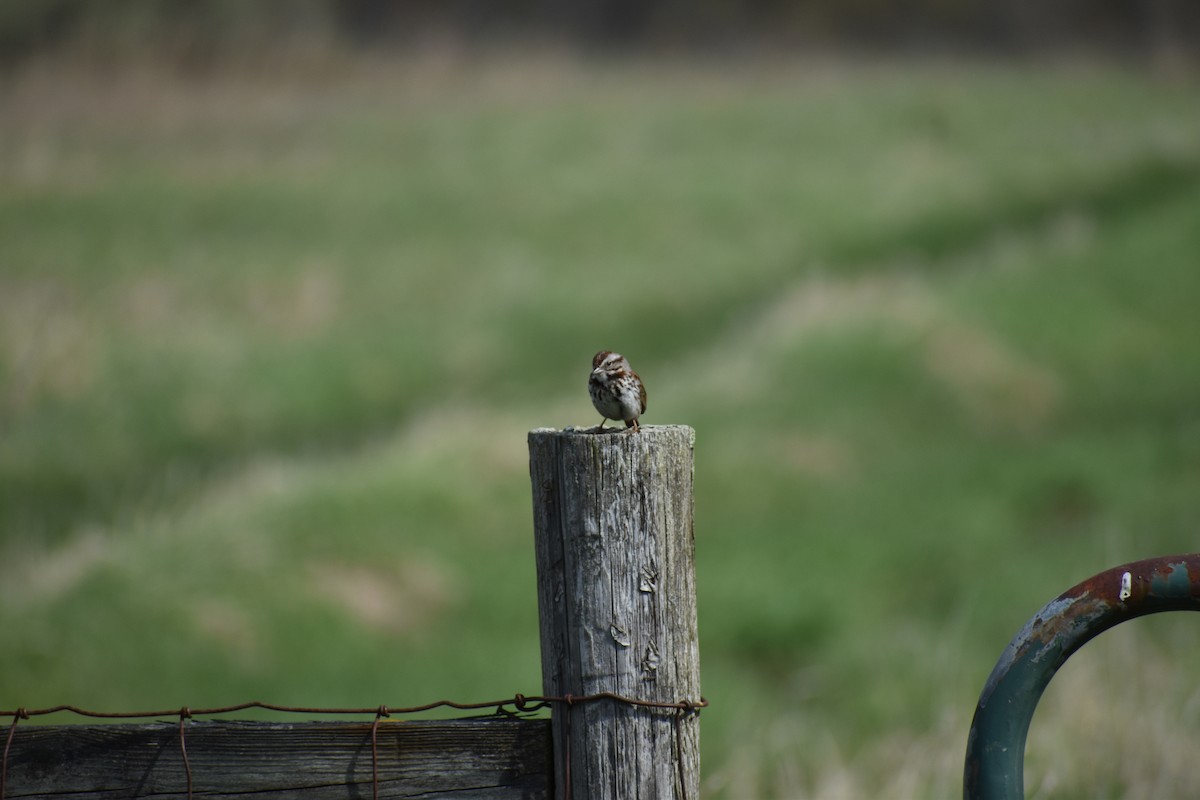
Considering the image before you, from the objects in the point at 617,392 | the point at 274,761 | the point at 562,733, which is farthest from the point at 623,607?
the point at 617,392

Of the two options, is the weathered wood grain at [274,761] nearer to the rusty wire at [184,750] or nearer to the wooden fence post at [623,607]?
the rusty wire at [184,750]

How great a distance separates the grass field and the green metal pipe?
318 centimetres

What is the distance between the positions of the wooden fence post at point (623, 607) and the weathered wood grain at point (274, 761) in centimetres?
19

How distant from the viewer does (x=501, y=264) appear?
15930 millimetres

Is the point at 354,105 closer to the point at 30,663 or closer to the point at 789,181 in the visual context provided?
the point at 789,181

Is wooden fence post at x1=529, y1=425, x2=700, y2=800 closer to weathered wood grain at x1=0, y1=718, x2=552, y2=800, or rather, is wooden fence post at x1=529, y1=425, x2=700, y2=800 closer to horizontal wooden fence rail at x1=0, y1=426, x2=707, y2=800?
horizontal wooden fence rail at x1=0, y1=426, x2=707, y2=800

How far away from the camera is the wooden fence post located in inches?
101

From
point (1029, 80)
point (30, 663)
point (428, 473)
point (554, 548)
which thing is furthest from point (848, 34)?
point (554, 548)

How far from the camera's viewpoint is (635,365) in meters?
14.8

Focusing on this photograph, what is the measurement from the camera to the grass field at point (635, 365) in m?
8.59

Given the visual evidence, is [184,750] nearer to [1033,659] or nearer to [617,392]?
[617,392]

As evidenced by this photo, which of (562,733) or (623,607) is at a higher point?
(623,607)

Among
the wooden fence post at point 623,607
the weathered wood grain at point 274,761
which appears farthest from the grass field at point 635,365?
the weathered wood grain at point 274,761

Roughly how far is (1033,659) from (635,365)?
12.5 meters
